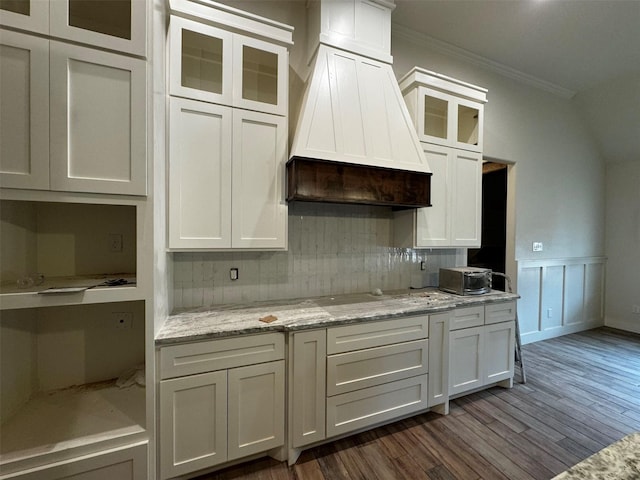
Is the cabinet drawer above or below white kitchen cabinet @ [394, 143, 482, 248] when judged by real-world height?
below

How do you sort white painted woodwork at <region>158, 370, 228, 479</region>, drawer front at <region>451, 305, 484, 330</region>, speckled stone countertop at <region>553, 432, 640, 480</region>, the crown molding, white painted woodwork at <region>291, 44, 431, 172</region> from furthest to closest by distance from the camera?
the crown molding < drawer front at <region>451, 305, 484, 330</region> < white painted woodwork at <region>291, 44, 431, 172</region> < white painted woodwork at <region>158, 370, 228, 479</region> < speckled stone countertop at <region>553, 432, 640, 480</region>

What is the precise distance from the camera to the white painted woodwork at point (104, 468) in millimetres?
1158

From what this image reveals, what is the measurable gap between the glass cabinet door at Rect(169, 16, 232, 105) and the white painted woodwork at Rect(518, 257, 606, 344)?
3.85 m

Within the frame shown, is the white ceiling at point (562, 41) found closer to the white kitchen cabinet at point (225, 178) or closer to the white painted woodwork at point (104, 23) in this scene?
the white kitchen cabinet at point (225, 178)

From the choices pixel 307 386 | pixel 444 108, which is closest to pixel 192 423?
pixel 307 386

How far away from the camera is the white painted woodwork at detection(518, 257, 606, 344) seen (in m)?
3.54

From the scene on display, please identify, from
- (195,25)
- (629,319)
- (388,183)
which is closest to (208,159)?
(195,25)

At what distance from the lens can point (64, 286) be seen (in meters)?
1.27

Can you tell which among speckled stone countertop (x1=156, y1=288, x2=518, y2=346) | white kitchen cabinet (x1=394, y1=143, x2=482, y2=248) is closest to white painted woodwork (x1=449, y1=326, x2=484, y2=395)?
speckled stone countertop (x1=156, y1=288, x2=518, y2=346)

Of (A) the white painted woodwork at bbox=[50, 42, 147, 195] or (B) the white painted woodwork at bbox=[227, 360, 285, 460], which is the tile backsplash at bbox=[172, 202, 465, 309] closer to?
(B) the white painted woodwork at bbox=[227, 360, 285, 460]

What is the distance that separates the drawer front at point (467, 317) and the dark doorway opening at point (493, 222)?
1.90m

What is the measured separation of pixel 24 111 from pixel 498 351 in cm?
354

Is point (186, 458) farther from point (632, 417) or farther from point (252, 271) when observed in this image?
point (632, 417)

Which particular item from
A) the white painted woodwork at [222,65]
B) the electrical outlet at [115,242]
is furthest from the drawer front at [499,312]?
the electrical outlet at [115,242]
